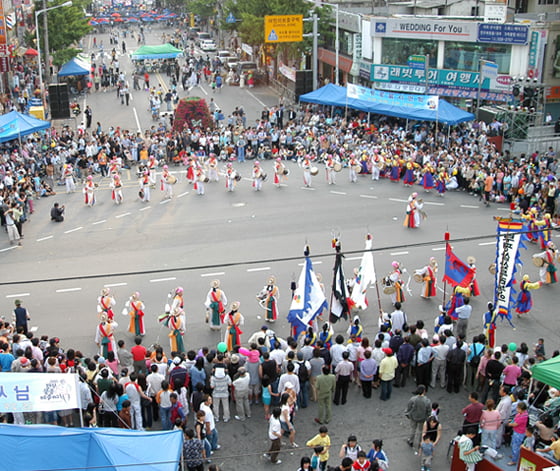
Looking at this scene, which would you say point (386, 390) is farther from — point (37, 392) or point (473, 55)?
point (473, 55)

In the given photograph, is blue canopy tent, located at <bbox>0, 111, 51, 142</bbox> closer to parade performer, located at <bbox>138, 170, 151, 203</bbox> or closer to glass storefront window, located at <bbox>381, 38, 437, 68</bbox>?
parade performer, located at <bbox>138, 170, 151, 203</bbox>

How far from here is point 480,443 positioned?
11.7 metres

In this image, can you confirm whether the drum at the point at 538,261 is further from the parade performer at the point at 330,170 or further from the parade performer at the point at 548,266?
the parade performer at the point at 330,170

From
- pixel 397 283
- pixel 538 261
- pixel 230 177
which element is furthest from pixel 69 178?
pixel 538 261

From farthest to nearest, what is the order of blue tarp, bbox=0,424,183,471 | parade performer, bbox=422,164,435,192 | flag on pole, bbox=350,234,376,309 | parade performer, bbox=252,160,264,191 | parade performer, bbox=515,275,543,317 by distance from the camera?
parade performer, bbox=252,160,264,191 < parade performer, bbox=422,164,435,192 < parade performer, bbox=515,275,543,317 < flag on pole, bbox=350,234,376,309 < blue tarp, bbox=0,424,183,471

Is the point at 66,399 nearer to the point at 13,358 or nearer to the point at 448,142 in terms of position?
the point at 13,358

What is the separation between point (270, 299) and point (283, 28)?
85.6ft

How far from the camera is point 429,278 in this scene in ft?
58.6

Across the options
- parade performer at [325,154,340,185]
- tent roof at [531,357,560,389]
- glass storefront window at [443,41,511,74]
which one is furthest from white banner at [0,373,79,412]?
glass storefront window at [443,41,511,74]

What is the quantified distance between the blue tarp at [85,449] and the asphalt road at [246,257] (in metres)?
1.97

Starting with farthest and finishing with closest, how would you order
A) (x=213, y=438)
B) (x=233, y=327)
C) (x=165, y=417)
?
(x=233, y=327)
(x=165, y=417)
(x=213, y=438)

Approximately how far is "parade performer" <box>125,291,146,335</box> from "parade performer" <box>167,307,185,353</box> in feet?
2.97

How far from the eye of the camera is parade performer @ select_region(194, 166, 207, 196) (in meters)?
26.1

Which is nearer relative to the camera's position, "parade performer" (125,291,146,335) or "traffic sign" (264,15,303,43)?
"parade performer" (125,291,146,335)
